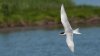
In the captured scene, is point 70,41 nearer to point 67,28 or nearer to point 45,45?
point 67,28

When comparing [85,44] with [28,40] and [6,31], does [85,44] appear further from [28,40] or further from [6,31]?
[6,31]

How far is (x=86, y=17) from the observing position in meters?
41.0

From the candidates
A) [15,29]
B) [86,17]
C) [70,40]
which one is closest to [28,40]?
[15,29]

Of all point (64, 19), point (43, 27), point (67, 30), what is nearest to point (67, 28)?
point (67, 30)

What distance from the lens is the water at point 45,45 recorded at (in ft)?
73.8

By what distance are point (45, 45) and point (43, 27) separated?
41.9 ft

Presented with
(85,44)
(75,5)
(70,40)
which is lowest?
(75,5)

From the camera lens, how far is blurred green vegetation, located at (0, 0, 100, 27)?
40094mm

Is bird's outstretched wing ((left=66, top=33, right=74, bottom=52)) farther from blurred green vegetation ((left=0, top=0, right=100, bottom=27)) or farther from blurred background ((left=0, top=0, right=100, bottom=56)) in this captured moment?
blurred green vegetation ((left=0, top=0, right=100, bottom=27))

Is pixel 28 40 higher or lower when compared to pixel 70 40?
lower

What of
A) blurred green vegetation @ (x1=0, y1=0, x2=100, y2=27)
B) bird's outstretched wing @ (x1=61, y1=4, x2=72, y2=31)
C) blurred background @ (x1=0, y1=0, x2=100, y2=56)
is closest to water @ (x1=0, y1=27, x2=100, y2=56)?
blurred background @ (x1=0, y1=0, x2=100, y2=56)

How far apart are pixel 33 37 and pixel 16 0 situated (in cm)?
1384

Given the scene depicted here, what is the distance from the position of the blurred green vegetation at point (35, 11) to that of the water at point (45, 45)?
751cm

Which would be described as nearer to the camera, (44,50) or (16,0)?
(44,50)
